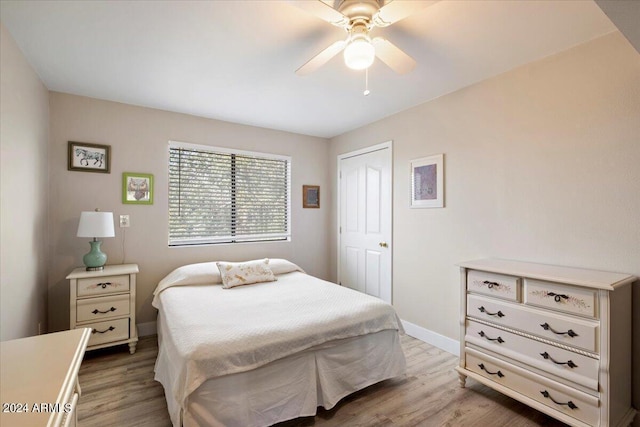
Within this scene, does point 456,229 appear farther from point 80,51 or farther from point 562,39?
point 80,51

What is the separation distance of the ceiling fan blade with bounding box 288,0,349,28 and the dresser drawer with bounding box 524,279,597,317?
191cm

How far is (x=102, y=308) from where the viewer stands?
103 inches

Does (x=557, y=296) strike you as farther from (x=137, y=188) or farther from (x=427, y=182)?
(x=137, y=188)

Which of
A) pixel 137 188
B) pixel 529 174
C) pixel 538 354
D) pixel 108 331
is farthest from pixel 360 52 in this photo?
pixel 108 331

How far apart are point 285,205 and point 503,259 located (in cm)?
266

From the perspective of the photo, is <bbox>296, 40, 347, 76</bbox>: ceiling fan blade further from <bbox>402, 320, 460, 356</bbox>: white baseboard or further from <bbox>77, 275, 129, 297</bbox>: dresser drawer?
<bbox>402, 320, 460, 356</bbox>: white baseboard

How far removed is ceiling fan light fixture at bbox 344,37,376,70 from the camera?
1477 millimetres

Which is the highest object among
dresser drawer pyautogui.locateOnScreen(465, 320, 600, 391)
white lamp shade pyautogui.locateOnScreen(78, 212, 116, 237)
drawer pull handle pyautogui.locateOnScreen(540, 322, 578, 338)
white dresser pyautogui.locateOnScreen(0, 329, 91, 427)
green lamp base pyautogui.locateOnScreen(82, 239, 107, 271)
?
white lamp shade pyautogui.locateOnScreen(78, 212, 116, 237)

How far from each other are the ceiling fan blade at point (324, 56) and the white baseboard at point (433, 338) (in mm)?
2638

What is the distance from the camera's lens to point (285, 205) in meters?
4.09

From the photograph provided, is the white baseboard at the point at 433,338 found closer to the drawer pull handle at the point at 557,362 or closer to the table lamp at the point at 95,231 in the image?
the drawer pull handle at the point at 557,362

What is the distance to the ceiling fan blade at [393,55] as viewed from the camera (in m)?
1.61

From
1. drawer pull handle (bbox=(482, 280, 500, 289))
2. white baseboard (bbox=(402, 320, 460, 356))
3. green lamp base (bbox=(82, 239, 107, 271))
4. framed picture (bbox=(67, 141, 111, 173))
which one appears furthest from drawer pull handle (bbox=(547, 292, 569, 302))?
framed picture (bbox=(67, 141, 111, 173))

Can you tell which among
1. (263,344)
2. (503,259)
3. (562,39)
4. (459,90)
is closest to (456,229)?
(503,259)
